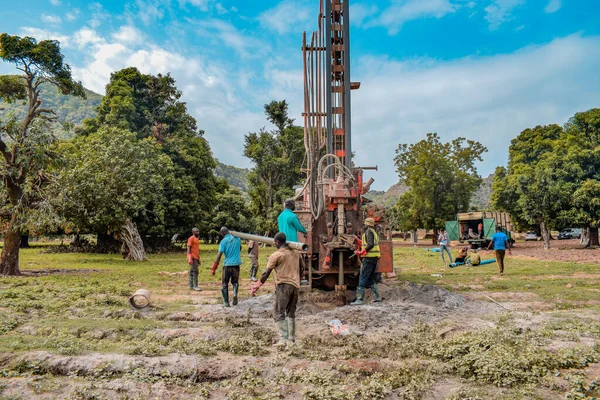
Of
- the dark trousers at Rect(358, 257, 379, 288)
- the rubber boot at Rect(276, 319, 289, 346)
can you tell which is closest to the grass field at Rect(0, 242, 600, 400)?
the rubber boot at Rect(276, 319, 289, 346)

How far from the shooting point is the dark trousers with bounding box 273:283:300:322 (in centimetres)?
718

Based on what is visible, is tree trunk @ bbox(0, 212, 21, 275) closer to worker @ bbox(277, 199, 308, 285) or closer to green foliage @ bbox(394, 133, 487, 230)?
worker @ bbox(277, 199, 308, 285)

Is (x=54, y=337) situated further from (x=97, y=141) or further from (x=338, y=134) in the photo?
(x=97, y=141)

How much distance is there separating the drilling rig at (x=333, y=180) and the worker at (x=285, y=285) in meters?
2.74

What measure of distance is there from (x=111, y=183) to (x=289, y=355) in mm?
18875

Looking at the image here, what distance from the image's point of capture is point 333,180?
1099 centimetres

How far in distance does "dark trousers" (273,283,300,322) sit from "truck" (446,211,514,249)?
28.5m

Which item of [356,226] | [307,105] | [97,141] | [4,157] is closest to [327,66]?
[307,105]

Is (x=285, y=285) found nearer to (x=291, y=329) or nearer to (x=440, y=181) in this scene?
(x=291, y=329)

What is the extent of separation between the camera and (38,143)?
52.7 ft

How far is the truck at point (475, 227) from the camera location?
3288 cm

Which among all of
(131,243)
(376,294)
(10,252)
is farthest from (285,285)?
(131,243)

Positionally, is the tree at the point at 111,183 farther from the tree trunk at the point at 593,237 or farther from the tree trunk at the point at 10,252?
the tree trunk at the point at 593,237

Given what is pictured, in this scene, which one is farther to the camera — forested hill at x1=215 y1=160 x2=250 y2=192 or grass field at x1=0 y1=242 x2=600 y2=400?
forested hill at x1=215 y1=160 x2=250 y2=192
